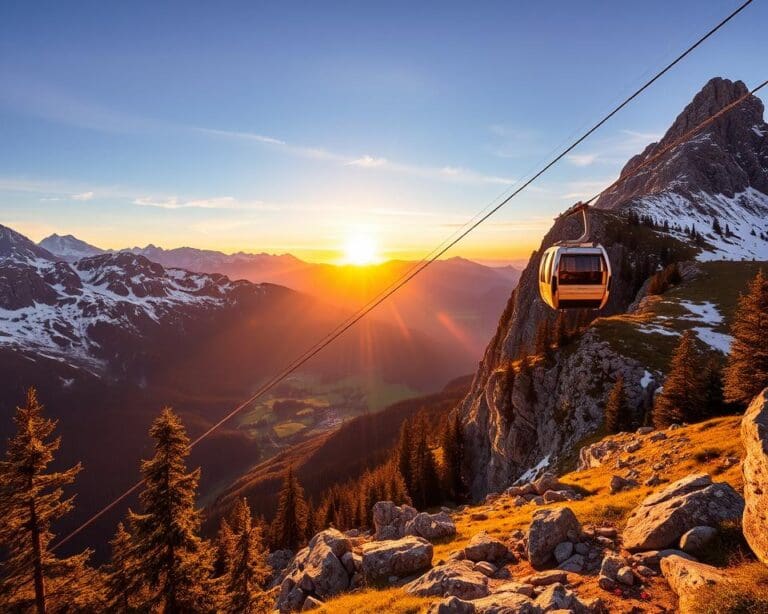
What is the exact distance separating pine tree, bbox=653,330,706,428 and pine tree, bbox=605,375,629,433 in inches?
201

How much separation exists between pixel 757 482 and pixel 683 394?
29.5m

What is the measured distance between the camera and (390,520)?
114 ft

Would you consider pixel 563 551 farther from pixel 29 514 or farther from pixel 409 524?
pixel 29 514

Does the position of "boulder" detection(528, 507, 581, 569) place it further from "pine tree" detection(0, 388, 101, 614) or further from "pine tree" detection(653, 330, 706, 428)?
"pine tree" detection(0, 388, 101, 614)

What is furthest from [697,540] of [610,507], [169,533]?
[169,533]

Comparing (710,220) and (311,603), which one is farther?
(710,220)

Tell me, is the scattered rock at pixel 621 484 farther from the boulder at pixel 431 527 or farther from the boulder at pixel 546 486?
the boulder at pixel 431 527

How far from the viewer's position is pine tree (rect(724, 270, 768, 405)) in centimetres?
3086

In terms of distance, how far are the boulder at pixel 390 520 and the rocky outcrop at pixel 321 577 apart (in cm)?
682

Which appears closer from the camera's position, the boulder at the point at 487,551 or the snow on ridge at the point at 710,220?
the boulder at the point at 487,551

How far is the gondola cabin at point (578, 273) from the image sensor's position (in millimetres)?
21391

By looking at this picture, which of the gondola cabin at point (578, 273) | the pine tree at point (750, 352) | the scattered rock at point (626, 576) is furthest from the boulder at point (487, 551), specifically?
the pine tree at point (750, 352)

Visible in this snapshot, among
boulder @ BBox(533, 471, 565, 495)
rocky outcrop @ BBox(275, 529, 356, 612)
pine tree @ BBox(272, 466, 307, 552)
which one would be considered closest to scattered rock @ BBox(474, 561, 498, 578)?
rocky outcrop @ BBox(275, 529, 356, 612)

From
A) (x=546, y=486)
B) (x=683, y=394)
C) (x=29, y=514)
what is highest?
(x=683, y=394)
